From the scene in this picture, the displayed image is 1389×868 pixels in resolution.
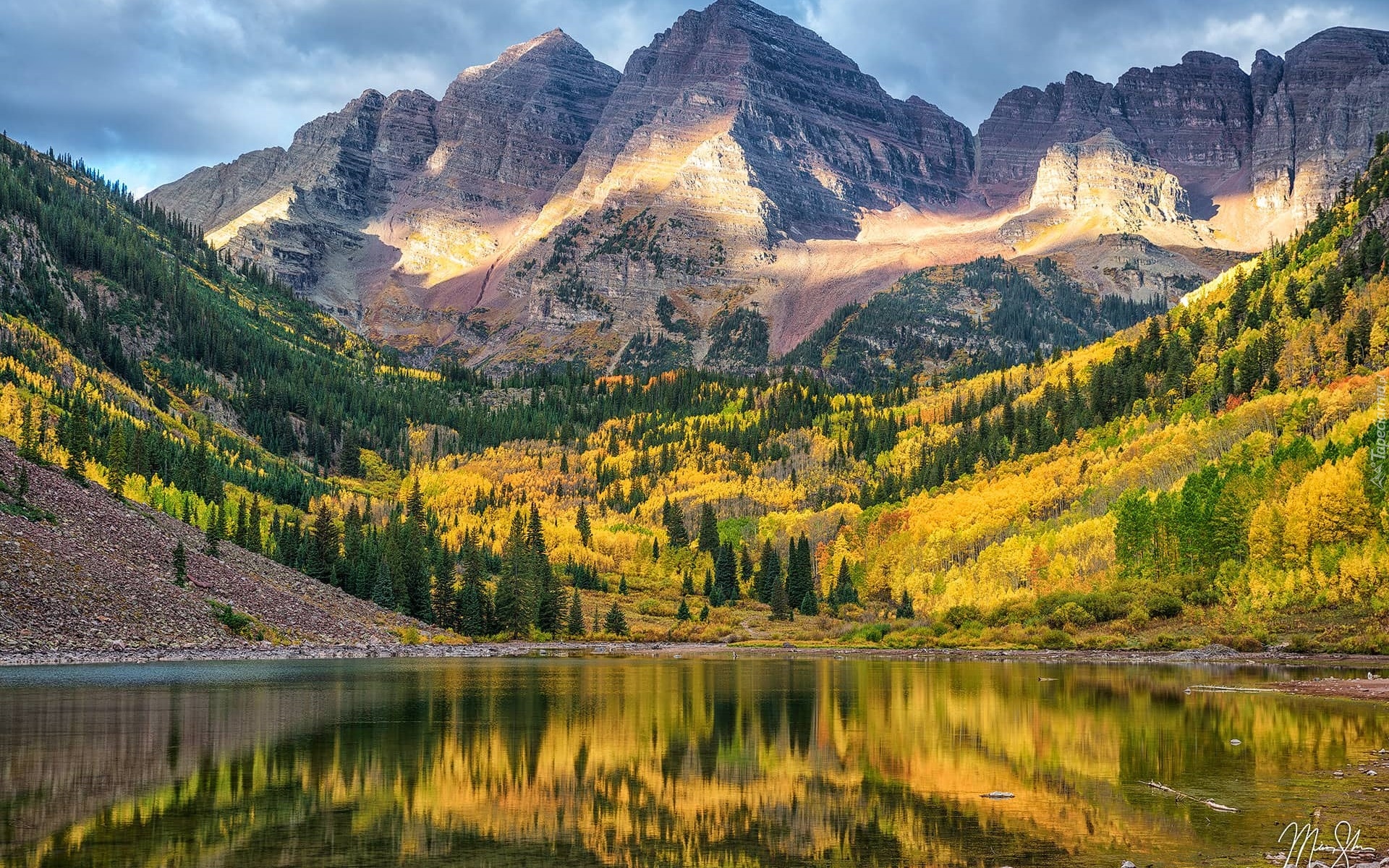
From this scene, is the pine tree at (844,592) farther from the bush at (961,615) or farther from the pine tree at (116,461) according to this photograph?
the pine tree at (116,461)

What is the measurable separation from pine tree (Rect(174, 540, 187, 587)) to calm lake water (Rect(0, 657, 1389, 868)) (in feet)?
122

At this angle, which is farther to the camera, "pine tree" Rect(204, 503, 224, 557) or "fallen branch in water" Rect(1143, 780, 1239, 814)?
"pine tree" Rect(204, 503, 224, 557)

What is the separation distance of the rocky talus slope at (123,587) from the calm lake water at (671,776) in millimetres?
22769

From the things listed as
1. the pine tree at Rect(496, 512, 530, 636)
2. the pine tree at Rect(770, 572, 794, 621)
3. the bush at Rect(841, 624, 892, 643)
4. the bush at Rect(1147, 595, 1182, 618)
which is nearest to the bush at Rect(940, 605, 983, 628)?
the bush at Rect(841, 624, 892, 643)

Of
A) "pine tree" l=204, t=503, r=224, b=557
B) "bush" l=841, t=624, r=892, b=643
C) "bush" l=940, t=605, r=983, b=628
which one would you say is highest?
"pine tree" l=204, t=503, r=224, b=557

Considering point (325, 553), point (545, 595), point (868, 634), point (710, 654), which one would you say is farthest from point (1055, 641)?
point (325, 553)

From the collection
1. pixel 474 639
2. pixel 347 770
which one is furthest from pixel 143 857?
pixel 474 639

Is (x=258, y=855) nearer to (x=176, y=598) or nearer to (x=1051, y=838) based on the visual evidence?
(x=1051, y=838)

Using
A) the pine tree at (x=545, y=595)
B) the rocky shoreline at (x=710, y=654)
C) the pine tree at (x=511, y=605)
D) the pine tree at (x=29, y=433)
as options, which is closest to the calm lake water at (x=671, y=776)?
the rocky shoreline at (x=710, y=654)

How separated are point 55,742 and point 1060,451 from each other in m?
171

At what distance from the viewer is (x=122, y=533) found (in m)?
108

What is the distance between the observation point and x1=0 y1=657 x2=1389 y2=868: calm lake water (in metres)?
28.3

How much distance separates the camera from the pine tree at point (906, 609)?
530ft

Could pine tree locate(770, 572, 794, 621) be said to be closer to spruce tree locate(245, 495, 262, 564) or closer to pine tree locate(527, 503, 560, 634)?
pine tree locate(527, 503, 560, 634)
